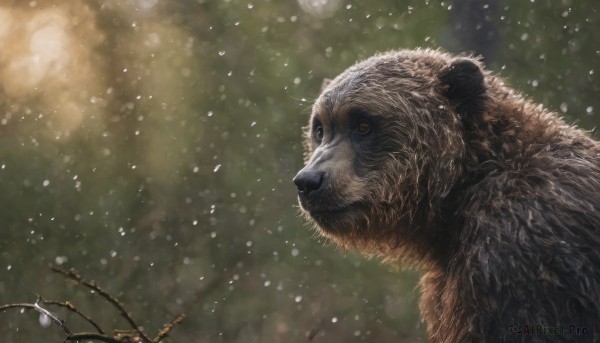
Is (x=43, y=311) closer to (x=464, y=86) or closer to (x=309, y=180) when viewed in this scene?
(x=309, y=180)

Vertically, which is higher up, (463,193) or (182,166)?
(182,166)

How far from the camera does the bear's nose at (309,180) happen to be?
424cm

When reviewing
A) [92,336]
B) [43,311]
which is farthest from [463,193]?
[43,311]

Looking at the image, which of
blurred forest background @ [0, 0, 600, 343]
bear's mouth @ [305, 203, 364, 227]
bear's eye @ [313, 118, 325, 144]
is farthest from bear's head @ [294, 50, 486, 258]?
blurred forest background @ [0, 0, 600, 343]

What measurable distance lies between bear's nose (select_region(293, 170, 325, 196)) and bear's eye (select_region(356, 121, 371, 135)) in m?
0.44

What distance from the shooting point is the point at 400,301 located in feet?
37.2

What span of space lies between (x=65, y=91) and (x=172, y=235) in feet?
9.04

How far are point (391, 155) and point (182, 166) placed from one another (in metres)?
8.01

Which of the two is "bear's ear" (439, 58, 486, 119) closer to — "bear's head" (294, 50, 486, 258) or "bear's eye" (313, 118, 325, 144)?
"bear's head" (294, 50, 486, 258)

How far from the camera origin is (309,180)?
424 centimetres

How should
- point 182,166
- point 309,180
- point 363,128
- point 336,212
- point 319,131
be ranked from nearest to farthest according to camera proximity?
point 309,180
point 336,212
point 363,128
point 319,131
point 182,166

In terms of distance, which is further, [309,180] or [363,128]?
[363,128]

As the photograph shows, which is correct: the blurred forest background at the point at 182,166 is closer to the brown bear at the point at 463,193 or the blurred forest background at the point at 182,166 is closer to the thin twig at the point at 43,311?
the brown bear at the point at 463,193

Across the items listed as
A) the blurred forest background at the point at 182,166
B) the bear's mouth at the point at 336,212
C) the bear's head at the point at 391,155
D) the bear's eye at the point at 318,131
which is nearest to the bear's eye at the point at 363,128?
the bear's head at the point at 391,155
